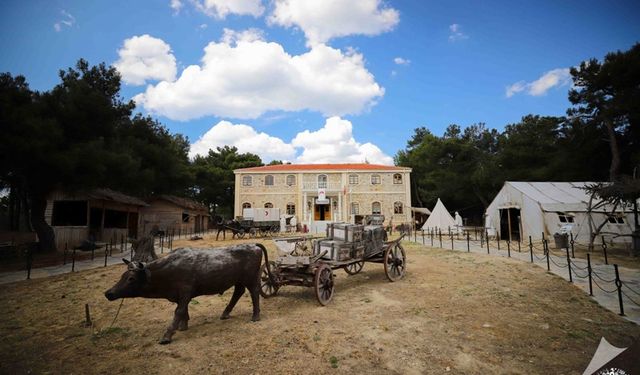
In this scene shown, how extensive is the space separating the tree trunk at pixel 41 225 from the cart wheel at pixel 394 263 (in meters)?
16.0

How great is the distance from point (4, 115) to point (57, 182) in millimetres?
3521

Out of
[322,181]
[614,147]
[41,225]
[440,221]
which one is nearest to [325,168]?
[322,181]

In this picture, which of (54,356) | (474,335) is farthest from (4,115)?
(474,335)

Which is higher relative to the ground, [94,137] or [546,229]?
[94,137]

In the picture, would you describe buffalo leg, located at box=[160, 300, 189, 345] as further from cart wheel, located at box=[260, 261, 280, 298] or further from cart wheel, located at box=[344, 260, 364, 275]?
cart wheel, located at box=[344, 260, 364, 275]

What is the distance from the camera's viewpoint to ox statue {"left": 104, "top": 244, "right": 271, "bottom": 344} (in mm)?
4598

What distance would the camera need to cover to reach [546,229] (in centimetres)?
1759

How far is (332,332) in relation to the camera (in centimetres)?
514

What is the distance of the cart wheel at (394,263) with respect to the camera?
8.69 m

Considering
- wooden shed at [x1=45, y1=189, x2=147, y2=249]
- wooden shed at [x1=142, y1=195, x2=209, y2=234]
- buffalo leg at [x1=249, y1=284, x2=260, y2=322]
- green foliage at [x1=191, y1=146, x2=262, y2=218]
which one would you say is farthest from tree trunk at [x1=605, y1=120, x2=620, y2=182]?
green foliage at [x1=191, y1=146, x2=262, y2=218]

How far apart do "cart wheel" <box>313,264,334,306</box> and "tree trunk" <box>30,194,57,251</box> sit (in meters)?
15.2

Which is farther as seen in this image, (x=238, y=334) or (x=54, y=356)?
(x=238, y=334)

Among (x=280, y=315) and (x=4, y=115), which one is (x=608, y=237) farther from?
(x=4, y=115)

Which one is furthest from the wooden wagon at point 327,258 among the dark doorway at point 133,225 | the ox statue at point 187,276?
the dark doorway at point 133,225
